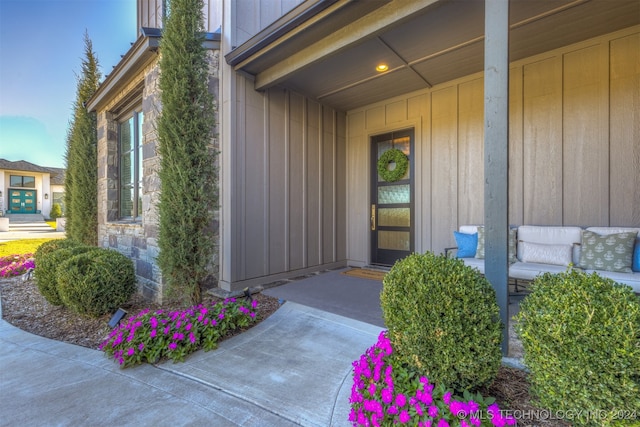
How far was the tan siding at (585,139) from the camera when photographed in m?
3.40

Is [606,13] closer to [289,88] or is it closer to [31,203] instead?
[289,88]

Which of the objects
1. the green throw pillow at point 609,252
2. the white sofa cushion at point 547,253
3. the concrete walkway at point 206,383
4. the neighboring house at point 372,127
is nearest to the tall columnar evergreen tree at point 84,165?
the neighboring house at point 372,127

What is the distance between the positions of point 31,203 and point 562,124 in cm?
2794

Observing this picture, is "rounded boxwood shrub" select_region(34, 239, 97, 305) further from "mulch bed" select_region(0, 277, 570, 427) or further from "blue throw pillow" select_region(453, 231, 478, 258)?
"blue throw pillow" select_region(453, 231, 478, 258)

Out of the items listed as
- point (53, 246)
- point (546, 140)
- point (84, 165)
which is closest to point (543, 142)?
point (546, 140)

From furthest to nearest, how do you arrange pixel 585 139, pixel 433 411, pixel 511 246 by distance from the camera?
pixel 511 246, pixel 585 139, pixel 433 411

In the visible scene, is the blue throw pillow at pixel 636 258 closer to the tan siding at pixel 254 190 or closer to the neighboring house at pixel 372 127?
the neighboring house at pixel 372 127

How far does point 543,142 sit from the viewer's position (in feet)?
12.4

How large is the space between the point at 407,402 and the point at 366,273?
3.42m

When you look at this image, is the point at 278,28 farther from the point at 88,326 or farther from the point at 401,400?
the point at 88,326

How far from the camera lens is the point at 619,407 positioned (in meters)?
1.20

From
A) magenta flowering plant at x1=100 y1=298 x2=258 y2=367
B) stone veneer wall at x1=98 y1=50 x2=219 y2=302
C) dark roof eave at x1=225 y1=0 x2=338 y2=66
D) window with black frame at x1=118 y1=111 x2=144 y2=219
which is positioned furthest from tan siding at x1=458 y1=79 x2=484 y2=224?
window with black frame at x1=118 y1=111 x2=144 y2=219

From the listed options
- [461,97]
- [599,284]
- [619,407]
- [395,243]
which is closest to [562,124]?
[461,97]

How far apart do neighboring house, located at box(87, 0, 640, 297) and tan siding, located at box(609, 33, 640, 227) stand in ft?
0.04
